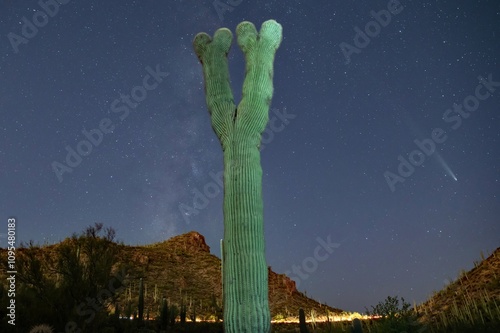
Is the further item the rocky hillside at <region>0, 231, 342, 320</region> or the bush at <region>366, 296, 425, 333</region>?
the rocky hillside at <region>0, 231, 342, 320</region>

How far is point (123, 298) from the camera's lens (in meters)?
15.4

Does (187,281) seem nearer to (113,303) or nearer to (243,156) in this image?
(113,303)

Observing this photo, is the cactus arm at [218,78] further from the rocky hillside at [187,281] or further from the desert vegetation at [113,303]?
the rocky hillside at [187,281]

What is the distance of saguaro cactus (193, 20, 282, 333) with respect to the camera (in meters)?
5.70

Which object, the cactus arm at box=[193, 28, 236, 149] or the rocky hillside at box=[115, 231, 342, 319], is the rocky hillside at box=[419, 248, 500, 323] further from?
the rocky hillside at box=[115, 231, 342, 319]

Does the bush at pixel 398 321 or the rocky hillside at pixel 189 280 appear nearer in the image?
the bush at pixel 398 321

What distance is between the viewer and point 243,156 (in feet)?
21.1

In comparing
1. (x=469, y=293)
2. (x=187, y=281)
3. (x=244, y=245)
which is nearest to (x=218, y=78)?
(x=244, y=245)

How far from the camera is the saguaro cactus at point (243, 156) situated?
5703 mm

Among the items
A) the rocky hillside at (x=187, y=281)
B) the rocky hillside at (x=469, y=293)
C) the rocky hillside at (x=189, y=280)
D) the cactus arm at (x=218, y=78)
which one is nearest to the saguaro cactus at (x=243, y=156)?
the cactus arm at (x=218, y=78)

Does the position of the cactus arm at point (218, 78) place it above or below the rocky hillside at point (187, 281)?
above

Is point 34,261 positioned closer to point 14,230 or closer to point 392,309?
point 14,230

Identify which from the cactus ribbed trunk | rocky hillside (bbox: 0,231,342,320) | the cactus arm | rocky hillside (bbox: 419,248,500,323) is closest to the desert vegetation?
rocky hillside (bbox: 419,248,500,323)

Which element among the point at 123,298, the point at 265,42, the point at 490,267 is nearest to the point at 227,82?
the point at 265,42
